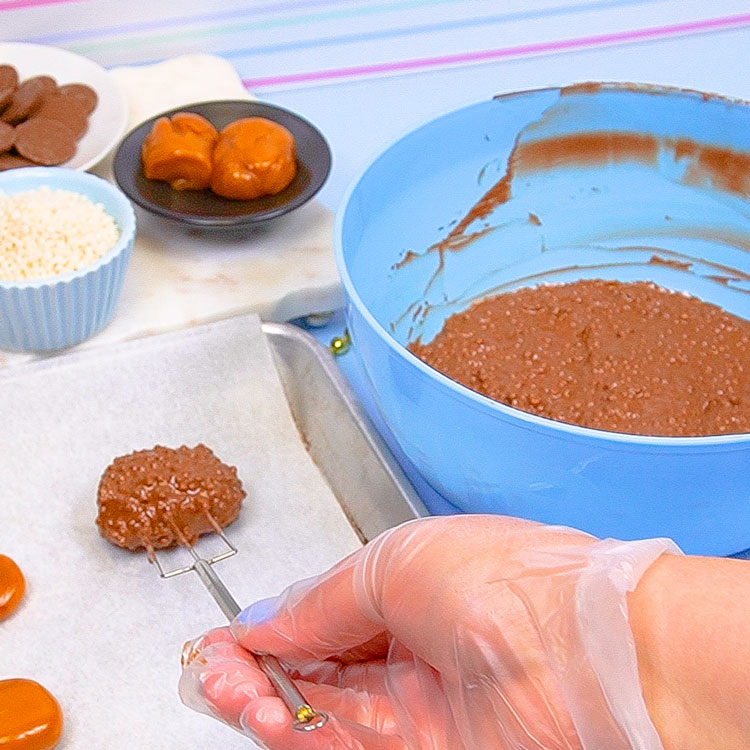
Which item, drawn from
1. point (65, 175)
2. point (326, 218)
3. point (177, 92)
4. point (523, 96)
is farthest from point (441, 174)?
point (177, 92)

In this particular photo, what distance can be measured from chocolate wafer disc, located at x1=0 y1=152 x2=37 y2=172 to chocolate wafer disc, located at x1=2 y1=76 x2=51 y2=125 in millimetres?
60

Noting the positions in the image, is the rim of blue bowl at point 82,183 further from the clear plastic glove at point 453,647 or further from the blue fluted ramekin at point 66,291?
the clear plastic glove at point 453,647

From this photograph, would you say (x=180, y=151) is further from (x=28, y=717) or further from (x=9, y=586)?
(x=28, y=717)

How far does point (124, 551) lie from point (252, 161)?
0.44 metres

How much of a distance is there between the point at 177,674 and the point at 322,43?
3.09 ft

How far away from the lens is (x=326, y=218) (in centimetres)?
120

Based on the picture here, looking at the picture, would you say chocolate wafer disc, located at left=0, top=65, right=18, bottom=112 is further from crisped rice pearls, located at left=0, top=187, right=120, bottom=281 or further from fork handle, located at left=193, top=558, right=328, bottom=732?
fork handle, located at left=193, top=558, right=328, bottom=732

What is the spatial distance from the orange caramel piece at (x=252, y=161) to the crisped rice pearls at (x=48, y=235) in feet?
0.45

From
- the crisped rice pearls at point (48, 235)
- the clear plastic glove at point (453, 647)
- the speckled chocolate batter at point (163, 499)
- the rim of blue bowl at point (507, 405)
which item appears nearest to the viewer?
the clear plastic glove at point (453, 647)

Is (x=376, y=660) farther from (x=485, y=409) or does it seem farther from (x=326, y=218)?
(x=326, y=218)

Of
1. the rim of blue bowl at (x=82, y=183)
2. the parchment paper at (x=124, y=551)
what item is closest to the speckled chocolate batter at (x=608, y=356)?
the parchment paper at (x=124, y=551)

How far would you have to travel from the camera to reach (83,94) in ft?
4.12

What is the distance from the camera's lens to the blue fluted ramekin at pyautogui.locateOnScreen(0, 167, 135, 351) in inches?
38.2

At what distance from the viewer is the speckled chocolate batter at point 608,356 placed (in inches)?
33.6
